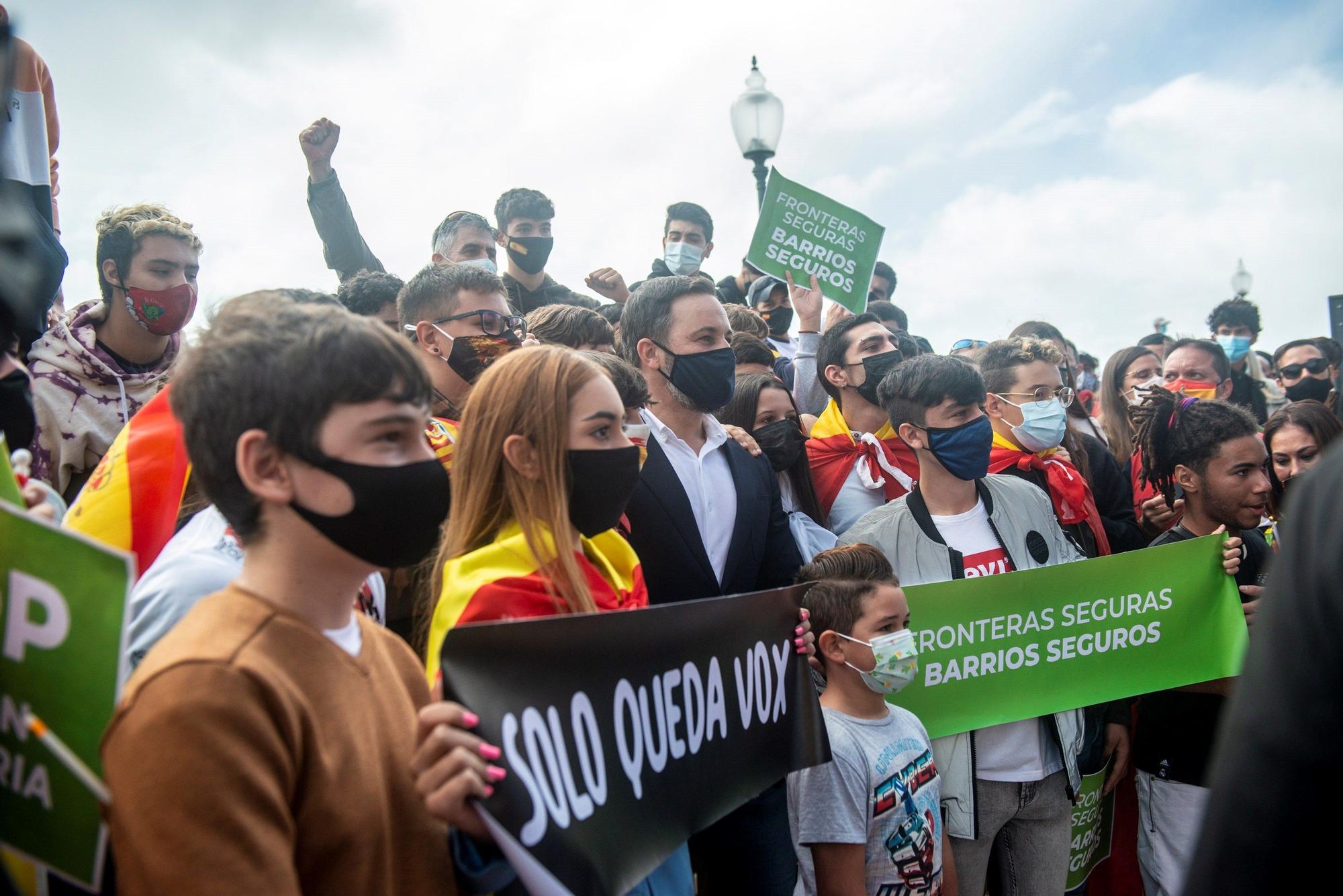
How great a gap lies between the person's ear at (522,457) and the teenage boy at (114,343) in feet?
6.82

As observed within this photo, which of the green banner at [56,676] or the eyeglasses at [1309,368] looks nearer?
the green banner at [56,676]

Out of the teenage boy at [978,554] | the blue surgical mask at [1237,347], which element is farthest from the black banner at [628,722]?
the blue surgical mask at [1237,347]

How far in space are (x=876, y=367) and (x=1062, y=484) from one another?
118cm

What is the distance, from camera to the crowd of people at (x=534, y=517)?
1.70 m

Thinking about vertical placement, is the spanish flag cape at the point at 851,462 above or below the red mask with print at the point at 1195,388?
below

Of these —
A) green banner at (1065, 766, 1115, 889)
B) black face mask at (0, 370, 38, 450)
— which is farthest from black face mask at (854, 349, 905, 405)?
black face mask at (0, 370, 38, 450)

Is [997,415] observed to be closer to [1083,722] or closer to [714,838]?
[1083,722]

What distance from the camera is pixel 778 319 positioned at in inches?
314

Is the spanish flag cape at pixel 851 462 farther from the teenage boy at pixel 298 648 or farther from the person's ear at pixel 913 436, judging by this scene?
the teenage boy at pixel 298 648

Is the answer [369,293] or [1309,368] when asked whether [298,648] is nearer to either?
[369,293]

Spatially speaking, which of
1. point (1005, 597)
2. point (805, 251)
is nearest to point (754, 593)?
point (1005, 597)

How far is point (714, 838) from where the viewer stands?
344 cm

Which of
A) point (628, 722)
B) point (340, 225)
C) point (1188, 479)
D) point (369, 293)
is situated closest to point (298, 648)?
point (628, 722)

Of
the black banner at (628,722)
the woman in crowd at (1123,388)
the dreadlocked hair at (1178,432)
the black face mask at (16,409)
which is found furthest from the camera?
the woman in crowd at (1123,388)
